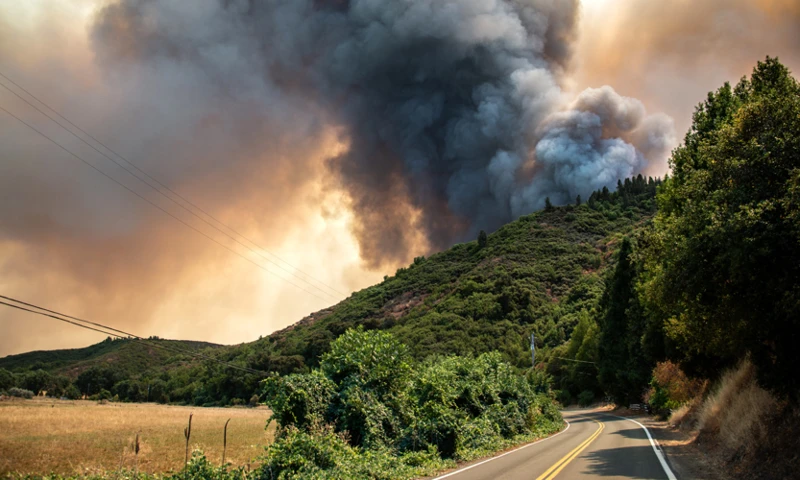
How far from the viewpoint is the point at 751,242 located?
437 inches

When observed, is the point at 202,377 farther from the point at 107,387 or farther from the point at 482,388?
the point at 482,388

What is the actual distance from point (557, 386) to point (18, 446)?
80.3m

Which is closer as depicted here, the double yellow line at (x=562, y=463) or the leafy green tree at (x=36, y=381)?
the double yellow line at (x=562, y=463)

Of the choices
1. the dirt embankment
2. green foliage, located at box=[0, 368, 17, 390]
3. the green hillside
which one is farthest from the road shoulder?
green foliage, located at box=[0, 368, 17, 390]

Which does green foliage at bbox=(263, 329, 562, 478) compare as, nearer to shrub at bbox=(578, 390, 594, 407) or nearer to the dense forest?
the dense forest

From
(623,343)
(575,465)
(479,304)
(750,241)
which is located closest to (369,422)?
(575,465)

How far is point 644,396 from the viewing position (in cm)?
5025

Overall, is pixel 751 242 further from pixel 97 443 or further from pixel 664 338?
pixel 97 443

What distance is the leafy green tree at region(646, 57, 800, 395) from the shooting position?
37.0 ft

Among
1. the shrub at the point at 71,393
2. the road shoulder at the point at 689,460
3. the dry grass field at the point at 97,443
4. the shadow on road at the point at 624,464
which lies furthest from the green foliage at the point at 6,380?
the road shoulder at the point at 689,460

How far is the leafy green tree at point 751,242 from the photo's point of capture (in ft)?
37.0

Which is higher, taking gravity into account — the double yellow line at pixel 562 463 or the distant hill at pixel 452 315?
the distant hill at pixel 452 315

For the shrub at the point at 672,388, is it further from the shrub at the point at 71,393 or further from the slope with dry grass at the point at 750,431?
the shrub at the point at 71,393

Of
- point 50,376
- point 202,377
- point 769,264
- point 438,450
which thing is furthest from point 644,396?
point 50,376
